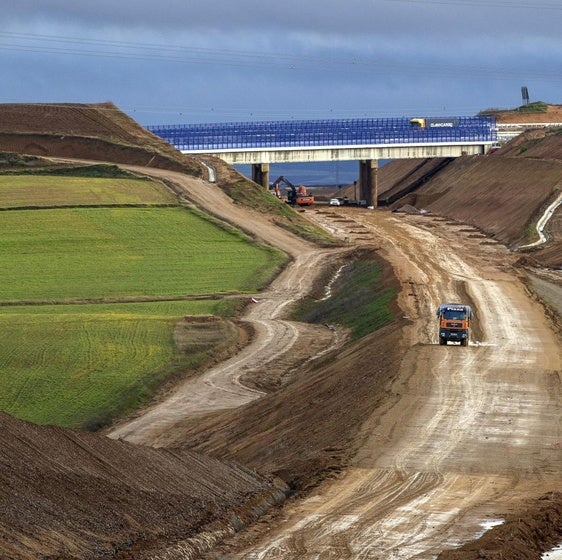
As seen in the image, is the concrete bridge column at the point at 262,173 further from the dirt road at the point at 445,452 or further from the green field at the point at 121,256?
the dirt road at the point at 445,452

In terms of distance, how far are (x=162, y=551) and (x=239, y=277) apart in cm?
5942

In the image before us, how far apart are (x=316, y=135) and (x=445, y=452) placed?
9859cm

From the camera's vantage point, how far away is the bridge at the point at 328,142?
129 metres

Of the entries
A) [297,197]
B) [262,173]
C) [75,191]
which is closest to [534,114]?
[297,197]

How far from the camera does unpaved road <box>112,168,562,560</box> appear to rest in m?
27.8

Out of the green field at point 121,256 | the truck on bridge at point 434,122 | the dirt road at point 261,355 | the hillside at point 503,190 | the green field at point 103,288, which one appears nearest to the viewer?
the dirt road at point 261,355

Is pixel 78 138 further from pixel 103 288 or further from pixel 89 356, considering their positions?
pixel 89 356

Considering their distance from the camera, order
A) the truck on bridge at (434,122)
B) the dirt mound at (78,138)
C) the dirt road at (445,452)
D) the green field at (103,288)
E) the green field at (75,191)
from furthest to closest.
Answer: the truck on bridge at (434,122), the dirt mound at (78,138), the green field at (75,191), the green field at (103,288), the dirt road at (445,452)

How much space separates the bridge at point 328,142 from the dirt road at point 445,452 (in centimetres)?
6820

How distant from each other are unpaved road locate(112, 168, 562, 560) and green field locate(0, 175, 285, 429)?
2.59m

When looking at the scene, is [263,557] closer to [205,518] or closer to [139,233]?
[205,518]

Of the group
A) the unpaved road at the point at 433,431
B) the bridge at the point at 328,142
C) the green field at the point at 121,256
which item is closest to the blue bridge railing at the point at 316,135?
the bridge at the point at 328,142

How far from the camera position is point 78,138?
122m

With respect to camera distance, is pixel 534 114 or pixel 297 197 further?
pixel 534 114
